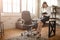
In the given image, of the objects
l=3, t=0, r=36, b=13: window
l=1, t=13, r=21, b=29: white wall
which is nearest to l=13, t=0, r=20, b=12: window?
l=3, t=0, r=36, b=13: window

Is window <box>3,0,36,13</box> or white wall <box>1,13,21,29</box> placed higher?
window <box>3,0,36,13</box>

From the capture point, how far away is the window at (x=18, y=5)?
7179 millimetres

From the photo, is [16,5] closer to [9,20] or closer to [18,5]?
[18,5]

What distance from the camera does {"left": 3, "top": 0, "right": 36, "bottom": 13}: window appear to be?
23.6 feet

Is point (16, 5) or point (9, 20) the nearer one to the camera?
point (9, 20)

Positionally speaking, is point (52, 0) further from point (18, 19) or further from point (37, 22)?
point (37, 22)

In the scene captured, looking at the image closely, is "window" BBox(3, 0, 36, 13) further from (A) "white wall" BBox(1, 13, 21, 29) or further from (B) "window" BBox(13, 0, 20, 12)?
(A) "white wall" BBox(1, 13, 21, 29)

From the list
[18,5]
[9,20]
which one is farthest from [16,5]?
[9,20]

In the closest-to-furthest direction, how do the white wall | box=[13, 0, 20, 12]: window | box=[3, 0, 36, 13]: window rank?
the white wall, box=[3, 0, 36, 13]: window, box=[13, 0, 20, 12]: window

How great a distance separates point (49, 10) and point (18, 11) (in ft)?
6.50

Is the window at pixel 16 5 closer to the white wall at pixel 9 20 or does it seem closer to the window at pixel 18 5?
the window at pixel 18 5

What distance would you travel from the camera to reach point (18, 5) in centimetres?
764

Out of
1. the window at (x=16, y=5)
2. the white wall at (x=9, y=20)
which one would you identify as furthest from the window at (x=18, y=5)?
the white wall at (x=9, y=20)

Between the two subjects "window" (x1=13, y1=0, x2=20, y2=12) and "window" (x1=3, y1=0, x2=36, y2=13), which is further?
"window" (x1=13, y1=0, x2=20, y2=12)
